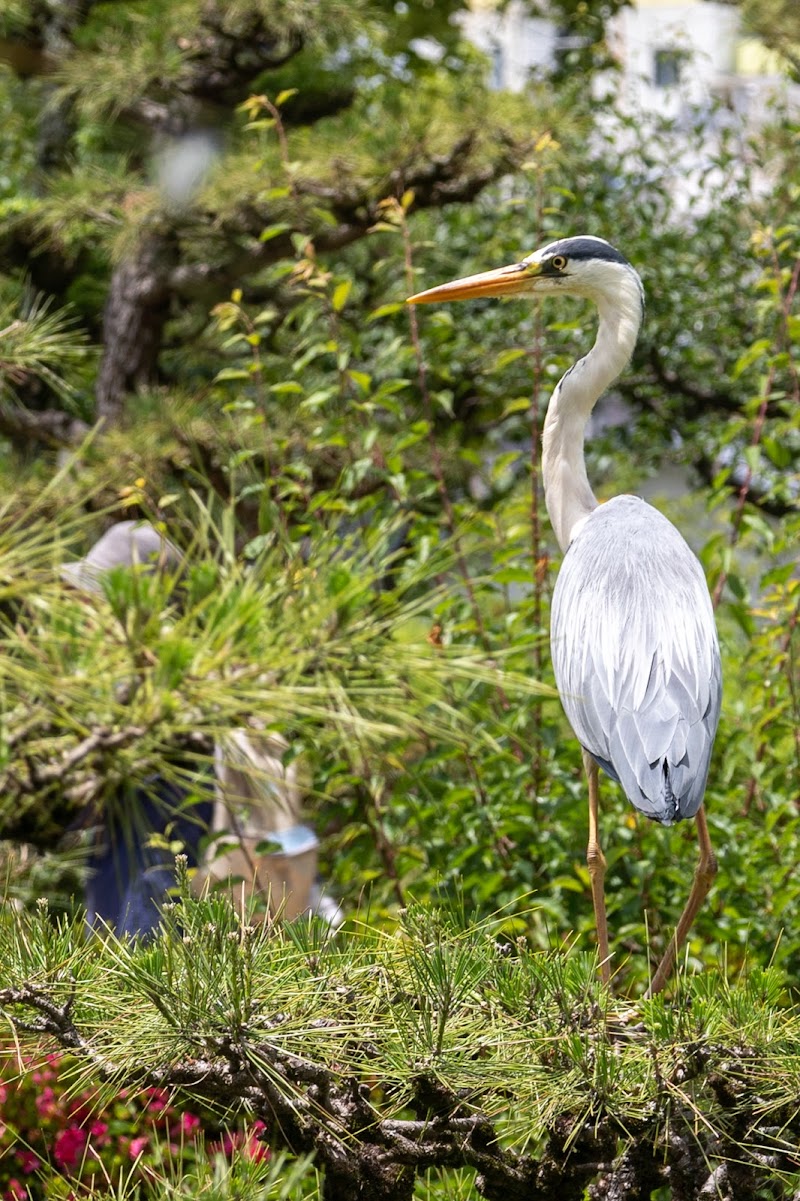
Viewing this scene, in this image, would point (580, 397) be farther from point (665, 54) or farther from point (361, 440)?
point (665, 54)

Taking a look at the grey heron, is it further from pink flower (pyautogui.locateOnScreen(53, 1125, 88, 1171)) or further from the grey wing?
pink flower (pyautogui.locateOnScreen(53, 1125, 88, 1171))

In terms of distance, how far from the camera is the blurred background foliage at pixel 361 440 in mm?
1163

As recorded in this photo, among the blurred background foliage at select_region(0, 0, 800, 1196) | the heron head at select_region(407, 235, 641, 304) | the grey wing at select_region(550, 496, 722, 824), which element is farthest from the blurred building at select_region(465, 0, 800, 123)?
the grey wing at select_region(550, 496, 722, 824)

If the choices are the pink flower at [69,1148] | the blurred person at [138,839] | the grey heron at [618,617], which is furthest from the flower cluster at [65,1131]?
the grey heron at [618,617]

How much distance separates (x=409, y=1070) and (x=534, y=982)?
89 mm

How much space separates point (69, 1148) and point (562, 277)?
964mm

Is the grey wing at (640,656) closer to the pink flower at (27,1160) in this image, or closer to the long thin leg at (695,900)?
the long thin leg at (695,900)

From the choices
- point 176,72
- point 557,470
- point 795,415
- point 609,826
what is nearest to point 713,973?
point 557,470

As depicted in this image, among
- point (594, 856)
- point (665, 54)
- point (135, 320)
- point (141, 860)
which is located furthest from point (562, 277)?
point (665, 54)

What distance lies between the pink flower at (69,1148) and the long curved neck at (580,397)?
0.78 metres

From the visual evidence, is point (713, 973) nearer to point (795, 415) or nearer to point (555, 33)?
point (795, 415)

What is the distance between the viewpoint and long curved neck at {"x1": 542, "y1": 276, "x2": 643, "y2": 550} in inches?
42.7

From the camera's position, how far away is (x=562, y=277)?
1092mm

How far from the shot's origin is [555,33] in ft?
12.5
